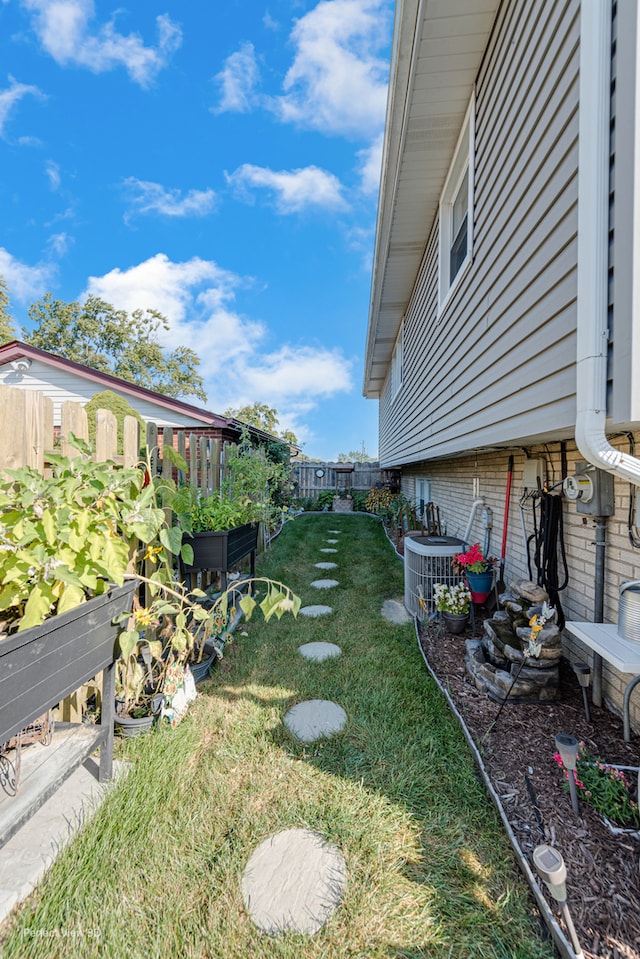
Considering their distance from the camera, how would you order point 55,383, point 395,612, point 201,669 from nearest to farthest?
point 201,669, point 395,612, point 55,383

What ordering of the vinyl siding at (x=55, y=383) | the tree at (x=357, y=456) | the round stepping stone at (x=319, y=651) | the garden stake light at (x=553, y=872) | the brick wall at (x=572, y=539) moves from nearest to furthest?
the garden stake light at (x=553, y=872) < the brick wall at (x=572, y=539) < the round stepping stone at (x=319, y=651) < the vinyl siding at (x=55, y=383) < the tree at (x=357, y=456)

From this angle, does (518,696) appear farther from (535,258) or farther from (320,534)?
(320,534)

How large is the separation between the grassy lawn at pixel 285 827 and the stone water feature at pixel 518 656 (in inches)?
14.6

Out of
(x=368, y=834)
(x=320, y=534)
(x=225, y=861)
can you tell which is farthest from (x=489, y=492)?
(x=320, y=534)

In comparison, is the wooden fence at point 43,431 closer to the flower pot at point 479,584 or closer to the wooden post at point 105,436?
the wooden post at point 105,436

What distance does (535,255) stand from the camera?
2090mm

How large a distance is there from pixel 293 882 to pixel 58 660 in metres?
1.19

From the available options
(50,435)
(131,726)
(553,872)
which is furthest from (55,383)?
(553,872)

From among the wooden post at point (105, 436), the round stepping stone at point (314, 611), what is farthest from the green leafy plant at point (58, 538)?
the round stepping stone at point (314, 611)

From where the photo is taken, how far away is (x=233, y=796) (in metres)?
1.81

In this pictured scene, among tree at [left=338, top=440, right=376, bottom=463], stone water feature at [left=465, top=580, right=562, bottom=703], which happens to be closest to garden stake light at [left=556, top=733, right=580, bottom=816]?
stone water feature at [left=465, top=580, right=562, bottom=703]

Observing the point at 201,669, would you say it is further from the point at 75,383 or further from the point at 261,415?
the point at 261,415

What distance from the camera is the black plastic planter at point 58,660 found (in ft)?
4.06

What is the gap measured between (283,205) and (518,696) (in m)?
16.0
